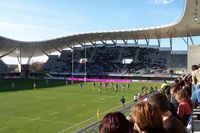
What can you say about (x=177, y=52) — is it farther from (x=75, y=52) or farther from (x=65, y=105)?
(x=65, y=105)

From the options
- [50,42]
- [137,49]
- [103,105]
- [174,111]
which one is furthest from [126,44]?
[174,111]

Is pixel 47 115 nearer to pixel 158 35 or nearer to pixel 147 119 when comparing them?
pixel 147 119

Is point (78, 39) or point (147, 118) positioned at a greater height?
point (78, 39)

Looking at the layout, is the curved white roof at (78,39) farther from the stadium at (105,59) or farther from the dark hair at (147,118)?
the dark hair at (147,118)

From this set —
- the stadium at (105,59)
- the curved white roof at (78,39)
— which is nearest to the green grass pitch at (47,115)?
the stadium at (105,59)

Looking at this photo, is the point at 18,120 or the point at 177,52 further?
the point at 177,52

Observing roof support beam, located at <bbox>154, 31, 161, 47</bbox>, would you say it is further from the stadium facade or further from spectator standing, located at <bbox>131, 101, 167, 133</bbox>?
spectator standing, located at <bbox>131, 101, 167, 133</bbox>

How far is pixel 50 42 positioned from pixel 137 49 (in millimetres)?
22728

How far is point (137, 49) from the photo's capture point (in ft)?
305

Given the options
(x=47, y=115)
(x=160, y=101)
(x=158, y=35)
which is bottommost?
(x=47, y=115)

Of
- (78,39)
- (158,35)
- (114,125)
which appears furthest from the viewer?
(78,39)

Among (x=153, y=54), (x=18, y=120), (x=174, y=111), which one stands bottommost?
(x=18, y=120)

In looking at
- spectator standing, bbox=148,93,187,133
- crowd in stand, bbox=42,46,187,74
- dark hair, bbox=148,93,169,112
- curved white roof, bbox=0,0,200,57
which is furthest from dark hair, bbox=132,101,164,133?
crowd in stand, bbox=42,46,187,74

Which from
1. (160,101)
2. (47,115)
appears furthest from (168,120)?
(47,115)
